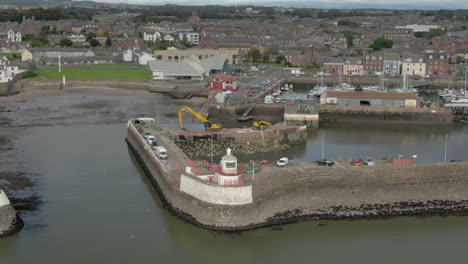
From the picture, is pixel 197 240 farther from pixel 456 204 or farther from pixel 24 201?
pixel 456 204

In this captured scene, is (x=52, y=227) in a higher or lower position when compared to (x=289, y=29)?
lower

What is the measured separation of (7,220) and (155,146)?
215 inches

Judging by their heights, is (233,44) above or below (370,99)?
above

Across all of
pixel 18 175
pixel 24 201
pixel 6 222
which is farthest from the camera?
pixel 18 175

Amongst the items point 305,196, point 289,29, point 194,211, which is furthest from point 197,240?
point 289,29

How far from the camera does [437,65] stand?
3919cm

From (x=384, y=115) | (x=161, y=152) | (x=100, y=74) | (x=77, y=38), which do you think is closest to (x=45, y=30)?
(x=77, y=38)

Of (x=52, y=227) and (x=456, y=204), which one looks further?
(x=456, y=204)

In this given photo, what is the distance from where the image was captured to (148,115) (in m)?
25.8

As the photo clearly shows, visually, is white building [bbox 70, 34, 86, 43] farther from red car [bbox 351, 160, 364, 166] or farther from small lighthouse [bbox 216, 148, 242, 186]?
small lighthouse [bbox 216, 148, 242, 186]

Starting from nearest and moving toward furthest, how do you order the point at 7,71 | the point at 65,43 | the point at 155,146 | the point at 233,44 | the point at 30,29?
the point at 155,146
the point at 7,71
the point at 233,44
the point at 65,43
the point at 30,29

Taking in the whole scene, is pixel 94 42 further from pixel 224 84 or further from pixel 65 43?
pixel 224 84

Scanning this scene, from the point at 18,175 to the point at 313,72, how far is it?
27470 mm

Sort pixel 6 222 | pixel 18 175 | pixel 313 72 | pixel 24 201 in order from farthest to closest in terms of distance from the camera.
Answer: pixel 313 72 < pixel 18 175 < pixel 24 201 < pixel 6 222
